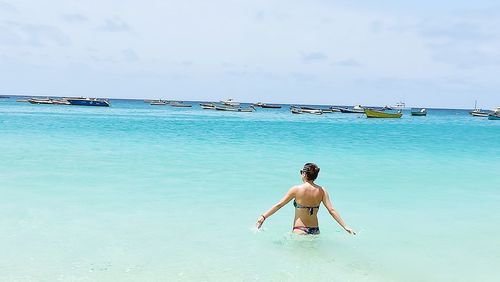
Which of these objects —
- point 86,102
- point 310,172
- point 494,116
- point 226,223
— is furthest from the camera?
point 86,102

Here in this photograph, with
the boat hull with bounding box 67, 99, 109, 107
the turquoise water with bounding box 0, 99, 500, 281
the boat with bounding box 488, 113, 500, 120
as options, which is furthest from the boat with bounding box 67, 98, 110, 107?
the turquoise water with bounding box 0, 99, 500, 281

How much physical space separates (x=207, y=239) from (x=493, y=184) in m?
11.2

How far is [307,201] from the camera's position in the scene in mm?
7344

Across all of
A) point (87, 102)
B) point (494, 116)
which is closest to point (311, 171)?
point (494, 116)

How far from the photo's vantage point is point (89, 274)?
635 cm

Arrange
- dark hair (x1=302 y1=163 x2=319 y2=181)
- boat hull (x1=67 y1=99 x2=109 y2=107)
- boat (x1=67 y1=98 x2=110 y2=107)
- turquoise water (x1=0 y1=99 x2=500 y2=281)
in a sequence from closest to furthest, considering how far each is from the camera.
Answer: turquoise water (x1=0 y1=99 x2=500 y2=281), dark hair (x1=302 y1=163 x2=319 y2=181), boat (x1=67 y1=98 x2=110 y2=107), boat hull (x1=67 y1=99 x2=109 y2=107)

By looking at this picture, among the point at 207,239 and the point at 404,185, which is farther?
the point at 404,185

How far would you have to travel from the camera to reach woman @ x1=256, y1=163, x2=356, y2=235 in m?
7.13

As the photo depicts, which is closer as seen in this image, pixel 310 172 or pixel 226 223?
pixel 310 172

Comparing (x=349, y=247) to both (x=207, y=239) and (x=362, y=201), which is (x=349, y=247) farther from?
(x=362, y=201)

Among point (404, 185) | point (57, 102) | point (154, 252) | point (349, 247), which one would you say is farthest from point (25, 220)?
point (57, 102)

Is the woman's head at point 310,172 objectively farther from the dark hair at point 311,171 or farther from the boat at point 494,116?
the boat at point 494,116

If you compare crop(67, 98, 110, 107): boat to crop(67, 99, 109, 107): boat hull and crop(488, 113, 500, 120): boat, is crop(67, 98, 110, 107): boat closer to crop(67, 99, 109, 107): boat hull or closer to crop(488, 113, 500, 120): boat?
crop(67, 99, 109, 107): boat hull

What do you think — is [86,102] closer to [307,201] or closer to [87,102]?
[87,102]
